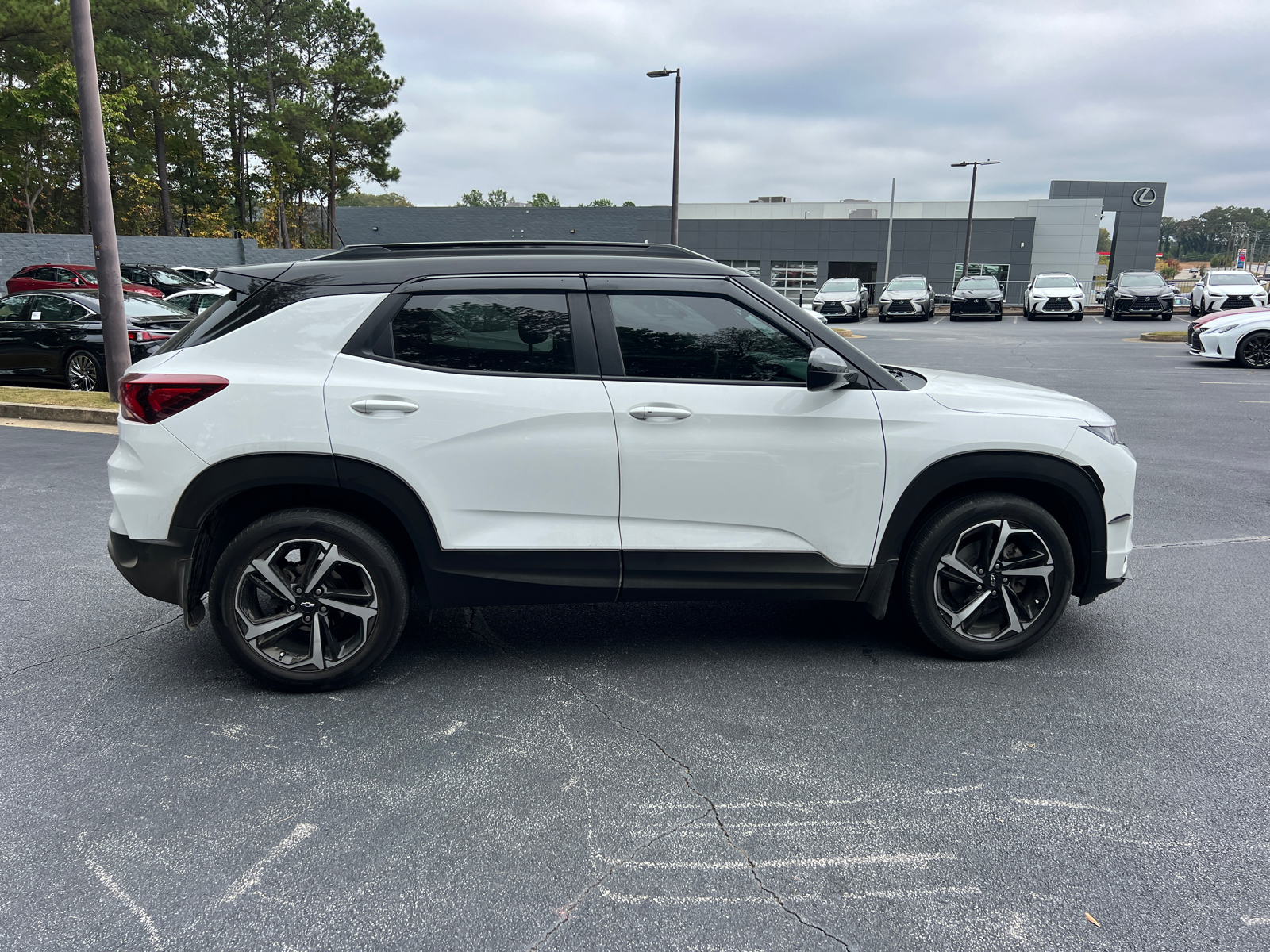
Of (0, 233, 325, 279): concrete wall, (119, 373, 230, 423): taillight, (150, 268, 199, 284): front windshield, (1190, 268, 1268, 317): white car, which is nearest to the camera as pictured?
(119, 373, 230, 423): taillight

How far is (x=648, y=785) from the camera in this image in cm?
302

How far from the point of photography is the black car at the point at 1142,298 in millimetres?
30906

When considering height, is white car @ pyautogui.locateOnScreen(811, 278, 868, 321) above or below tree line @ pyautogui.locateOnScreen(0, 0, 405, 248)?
below

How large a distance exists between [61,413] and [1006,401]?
1084 centimetres

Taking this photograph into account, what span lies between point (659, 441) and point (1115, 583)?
87.3 inches

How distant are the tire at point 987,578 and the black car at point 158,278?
2696 cm

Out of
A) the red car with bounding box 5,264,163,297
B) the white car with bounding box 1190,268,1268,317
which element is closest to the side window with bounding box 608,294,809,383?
the red car with bounding box 5,264,163,297

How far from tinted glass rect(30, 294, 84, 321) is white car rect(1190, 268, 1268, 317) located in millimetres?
29115

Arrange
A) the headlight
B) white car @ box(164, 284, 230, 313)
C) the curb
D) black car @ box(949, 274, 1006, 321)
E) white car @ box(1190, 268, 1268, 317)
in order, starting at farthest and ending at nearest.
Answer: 1. black car @ box(949, 274, 1006, 321)
2. white car @ box(1190, 268, 1268, 317)
3. white car @ box(164, 284, 230, 313)
4. the curb
5. the headlight

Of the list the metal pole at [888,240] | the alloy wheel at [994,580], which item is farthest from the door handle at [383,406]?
the metal pole at [888,240]

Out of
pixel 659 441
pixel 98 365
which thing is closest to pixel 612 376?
pixel 659 441

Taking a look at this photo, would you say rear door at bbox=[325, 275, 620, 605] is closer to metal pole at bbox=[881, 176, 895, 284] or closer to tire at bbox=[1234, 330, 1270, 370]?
tire at bbox=[1234, 330, 1270, 370]

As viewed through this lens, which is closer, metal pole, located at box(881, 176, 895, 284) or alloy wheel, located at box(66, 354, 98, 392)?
alloy wheel, located at box(66, 354, 98, 392)

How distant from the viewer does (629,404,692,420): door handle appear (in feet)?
11.7
